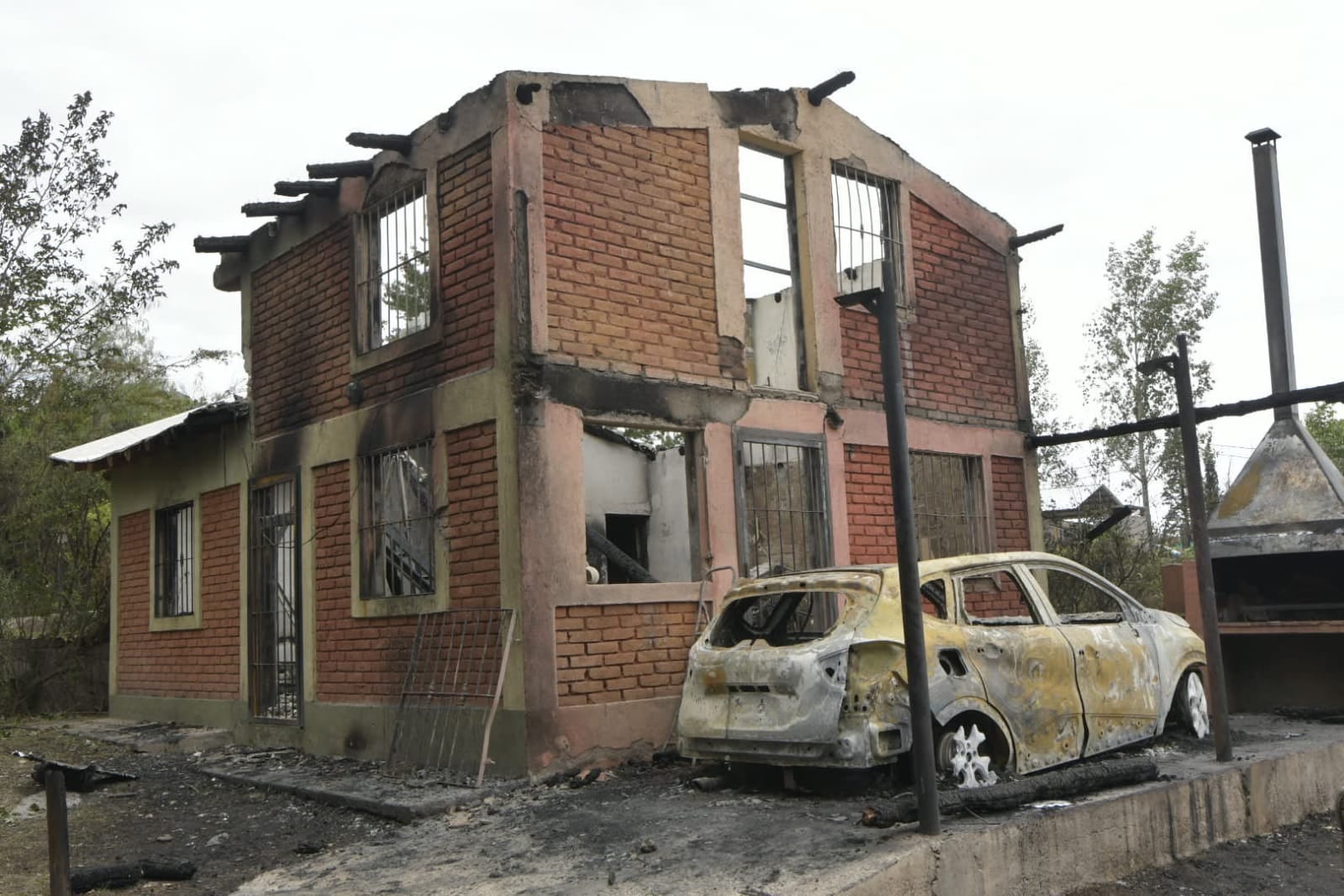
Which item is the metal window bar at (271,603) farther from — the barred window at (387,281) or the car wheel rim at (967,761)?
the car wheel rim at (967,761)

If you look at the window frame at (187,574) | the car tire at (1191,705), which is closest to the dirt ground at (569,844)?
the car tire at (1191,705)

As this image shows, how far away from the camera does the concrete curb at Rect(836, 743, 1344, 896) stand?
224 inches

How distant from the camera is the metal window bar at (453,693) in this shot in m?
8.59

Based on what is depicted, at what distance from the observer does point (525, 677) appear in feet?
27.4

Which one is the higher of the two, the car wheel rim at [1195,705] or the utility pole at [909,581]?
the utility pole at [909,581]

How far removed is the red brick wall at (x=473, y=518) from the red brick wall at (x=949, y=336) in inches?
147

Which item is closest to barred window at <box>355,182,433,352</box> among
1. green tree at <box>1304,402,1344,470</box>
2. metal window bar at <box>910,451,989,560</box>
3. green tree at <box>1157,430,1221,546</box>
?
metal window bar at <box>910,451,989,560</box>

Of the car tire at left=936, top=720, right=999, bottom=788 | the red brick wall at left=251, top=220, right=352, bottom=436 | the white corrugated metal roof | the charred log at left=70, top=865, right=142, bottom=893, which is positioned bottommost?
the charred log at left=70, top=865, right=142, bottom=893

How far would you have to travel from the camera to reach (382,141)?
1005 centimetres

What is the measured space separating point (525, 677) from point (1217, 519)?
7.45 meters

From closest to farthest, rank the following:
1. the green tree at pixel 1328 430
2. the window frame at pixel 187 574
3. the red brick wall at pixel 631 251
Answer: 1. the red brick wall at pixel 631 251
2. the window frame at pixel 187 574
3. the green tree at pixel 1328 430

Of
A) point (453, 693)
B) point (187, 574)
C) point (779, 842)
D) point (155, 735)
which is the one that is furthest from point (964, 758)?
point (187, 574)

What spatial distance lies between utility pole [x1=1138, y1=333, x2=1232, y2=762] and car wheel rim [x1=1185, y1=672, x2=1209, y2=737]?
33.7 inches

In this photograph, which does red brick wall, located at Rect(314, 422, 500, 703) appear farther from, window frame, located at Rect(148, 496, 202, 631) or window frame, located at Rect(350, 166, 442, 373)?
window frame, located at Rect(148, 496, 202, 631)
